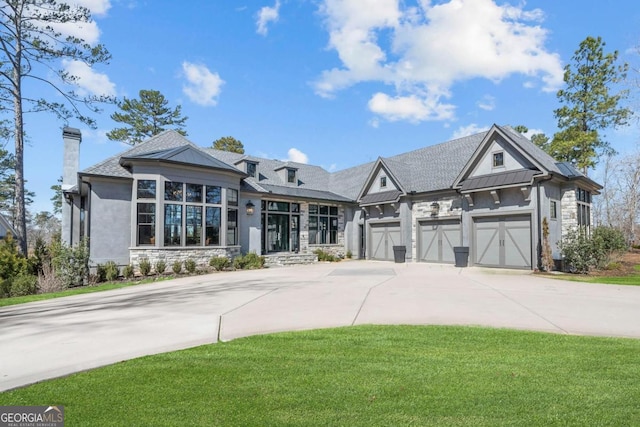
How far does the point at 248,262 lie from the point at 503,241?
474 inches

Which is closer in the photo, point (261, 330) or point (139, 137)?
point (261, 330)

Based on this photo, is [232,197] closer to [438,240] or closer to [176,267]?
[176,267]

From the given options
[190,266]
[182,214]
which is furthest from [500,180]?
[182,214]

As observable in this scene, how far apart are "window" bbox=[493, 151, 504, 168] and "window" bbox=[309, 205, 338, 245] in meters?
10.6

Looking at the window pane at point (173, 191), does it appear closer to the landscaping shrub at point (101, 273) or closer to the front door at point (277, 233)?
the landscaping shrub at point (101, 273)

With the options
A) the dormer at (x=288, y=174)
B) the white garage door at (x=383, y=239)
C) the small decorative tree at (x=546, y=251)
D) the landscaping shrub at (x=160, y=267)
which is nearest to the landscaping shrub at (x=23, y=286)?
the landscaping shrub at (x=160, y=267)

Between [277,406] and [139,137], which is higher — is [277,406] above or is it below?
below

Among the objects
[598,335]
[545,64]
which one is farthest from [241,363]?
[545,64]

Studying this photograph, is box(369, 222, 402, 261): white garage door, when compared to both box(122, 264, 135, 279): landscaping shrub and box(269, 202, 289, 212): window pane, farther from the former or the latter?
box(122, 264, 135, 279): landscaping shrub

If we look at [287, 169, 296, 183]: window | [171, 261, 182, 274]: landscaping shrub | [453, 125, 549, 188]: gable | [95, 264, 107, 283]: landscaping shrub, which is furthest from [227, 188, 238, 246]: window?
[453, 125, 549, 188]: gable

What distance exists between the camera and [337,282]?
11.3m

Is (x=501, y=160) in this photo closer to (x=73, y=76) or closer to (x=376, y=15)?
(x=376, y=15)

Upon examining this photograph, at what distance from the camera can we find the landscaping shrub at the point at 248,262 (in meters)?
16.1

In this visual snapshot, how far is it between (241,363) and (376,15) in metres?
14.3
